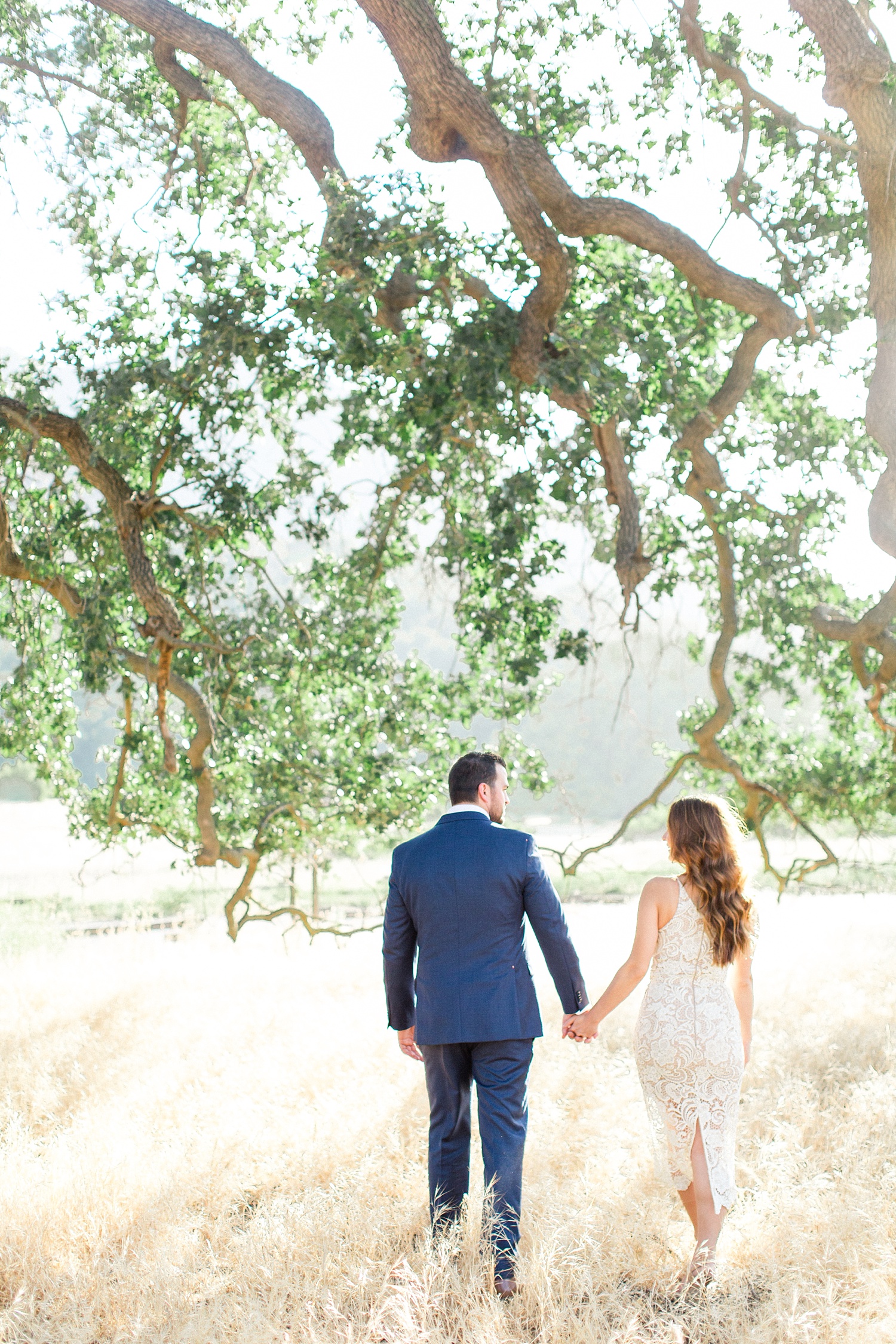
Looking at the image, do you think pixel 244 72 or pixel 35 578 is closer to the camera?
pixel 244 72

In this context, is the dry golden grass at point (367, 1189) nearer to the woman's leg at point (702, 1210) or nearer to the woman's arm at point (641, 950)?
the woman's leg at point (702, 1210)

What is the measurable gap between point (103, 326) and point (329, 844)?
6.05m

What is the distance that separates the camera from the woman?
11.5 feet

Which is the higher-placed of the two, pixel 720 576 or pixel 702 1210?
pixel 720 576

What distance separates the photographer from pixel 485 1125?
3.61 meters

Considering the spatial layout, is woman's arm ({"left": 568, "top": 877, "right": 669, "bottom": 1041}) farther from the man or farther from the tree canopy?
the tree canopy

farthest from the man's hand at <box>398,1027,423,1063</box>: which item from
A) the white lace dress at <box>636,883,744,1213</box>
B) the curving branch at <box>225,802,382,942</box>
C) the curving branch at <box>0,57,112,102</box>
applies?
the curving branch at <box>0,57,112,102</box>

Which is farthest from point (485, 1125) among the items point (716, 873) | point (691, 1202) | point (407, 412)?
point (407, 412)

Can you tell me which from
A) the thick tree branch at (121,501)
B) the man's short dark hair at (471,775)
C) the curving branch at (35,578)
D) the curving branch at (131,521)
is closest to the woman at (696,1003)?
the man's short dark hair at (471,775)

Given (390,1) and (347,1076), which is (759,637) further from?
(390,1)

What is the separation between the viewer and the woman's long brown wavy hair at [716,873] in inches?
139

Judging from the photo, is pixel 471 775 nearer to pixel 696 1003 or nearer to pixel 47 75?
pixel 696 1003

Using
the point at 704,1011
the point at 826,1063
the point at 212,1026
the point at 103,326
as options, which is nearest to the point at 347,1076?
the point at 212,1026

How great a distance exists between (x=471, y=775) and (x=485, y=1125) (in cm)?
127
